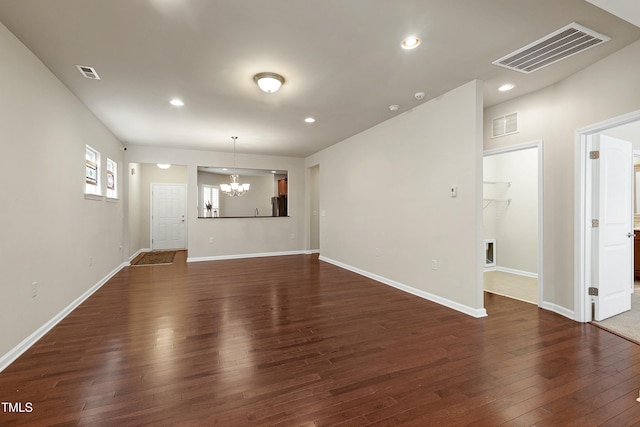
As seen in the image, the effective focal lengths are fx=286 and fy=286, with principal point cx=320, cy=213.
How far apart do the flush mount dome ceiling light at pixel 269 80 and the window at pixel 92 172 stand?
2868 mm

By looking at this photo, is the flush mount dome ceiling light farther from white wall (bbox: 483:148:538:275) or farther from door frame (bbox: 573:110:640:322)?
white wall (bbox: 483:148:538:275)

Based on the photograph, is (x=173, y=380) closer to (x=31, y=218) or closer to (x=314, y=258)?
(x=31, y=218)

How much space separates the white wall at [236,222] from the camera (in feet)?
22.0

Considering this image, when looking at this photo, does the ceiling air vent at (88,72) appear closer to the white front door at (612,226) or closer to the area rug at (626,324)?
the white front door at (612,226)

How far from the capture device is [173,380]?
6.59ft

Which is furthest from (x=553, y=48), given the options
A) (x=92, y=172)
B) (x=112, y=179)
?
(x=112, y=179)

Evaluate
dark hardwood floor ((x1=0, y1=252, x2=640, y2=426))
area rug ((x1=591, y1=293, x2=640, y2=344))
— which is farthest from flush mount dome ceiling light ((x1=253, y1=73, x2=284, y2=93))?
area rug ((x1=591, y1=293, x2=640, y2=344))

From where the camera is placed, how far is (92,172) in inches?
173

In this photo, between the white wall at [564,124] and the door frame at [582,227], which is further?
the door frame at [582,227]

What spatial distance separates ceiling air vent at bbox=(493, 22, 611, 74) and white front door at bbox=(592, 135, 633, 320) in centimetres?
101

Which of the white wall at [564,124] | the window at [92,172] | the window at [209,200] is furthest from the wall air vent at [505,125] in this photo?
the window at [209,200]

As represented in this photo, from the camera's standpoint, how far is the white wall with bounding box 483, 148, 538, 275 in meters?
5.21

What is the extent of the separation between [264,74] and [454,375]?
322 centimetres

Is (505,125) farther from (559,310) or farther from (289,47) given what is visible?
(289,47)
